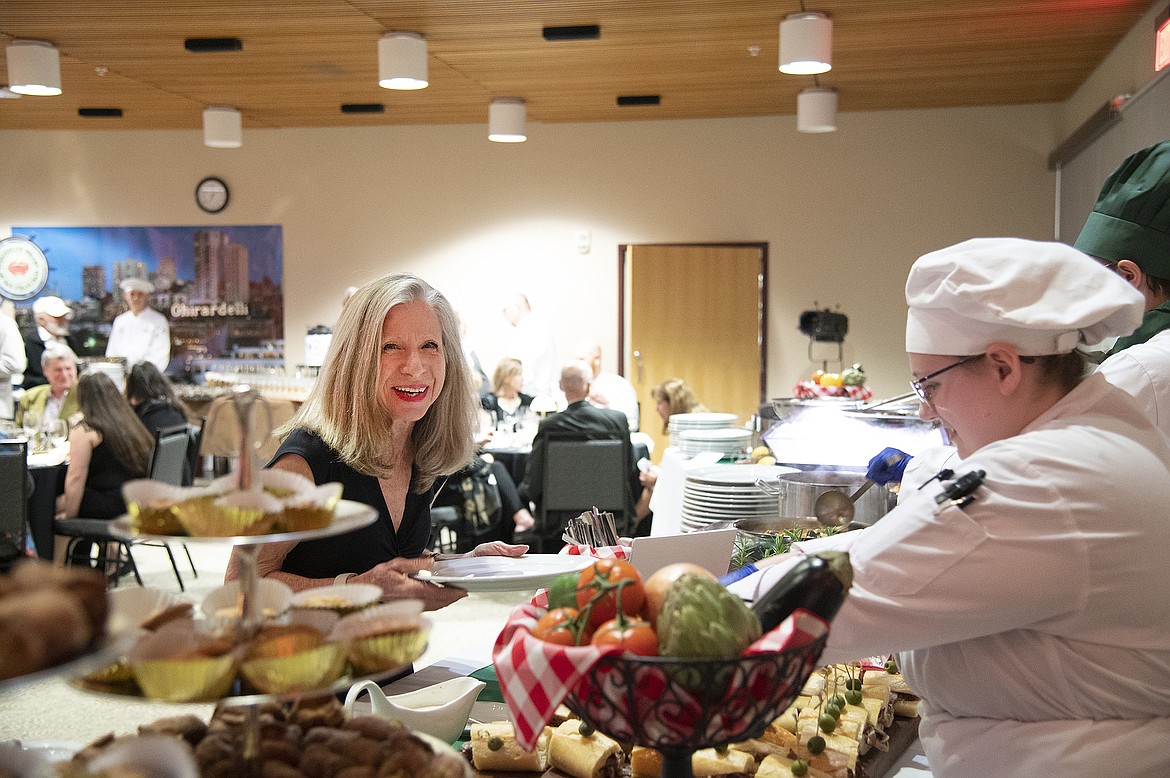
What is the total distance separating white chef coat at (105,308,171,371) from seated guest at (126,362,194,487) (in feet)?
14.4

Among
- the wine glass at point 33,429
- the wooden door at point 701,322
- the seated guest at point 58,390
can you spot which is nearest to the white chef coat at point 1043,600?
the wine glass at point 33,429

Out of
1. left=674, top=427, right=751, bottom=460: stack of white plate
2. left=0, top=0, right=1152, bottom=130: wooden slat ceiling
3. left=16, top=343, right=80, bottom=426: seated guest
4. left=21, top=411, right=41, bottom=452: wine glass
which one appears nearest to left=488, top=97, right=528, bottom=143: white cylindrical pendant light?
left=0, top=0, right=1152, bottom=130: wooden slat ceiling

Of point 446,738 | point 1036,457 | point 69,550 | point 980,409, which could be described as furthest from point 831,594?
point 69,550

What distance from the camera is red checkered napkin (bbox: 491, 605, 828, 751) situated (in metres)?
1.02

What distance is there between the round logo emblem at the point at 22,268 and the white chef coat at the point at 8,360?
7.94ft

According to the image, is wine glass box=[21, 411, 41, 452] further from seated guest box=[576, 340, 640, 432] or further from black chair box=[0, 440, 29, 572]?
seated guest box=[576, 340, 640, 432]

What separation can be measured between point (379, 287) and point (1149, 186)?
162cm

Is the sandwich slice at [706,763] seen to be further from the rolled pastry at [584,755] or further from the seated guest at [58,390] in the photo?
the seated guest at [58,390]

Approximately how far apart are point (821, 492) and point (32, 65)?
618 centimetres

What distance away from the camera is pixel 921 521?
1.31 m

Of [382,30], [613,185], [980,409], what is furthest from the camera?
[613,185]

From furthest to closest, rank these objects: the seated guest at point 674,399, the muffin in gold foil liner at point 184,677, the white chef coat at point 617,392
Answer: the white chef coat at point 617,392 < the seated guest at point 674,399 < the muffin in gold foil liner at point 184,677

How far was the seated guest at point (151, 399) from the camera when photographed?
6.31 metres

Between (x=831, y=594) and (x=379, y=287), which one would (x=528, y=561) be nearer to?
(x=379, y=287)
